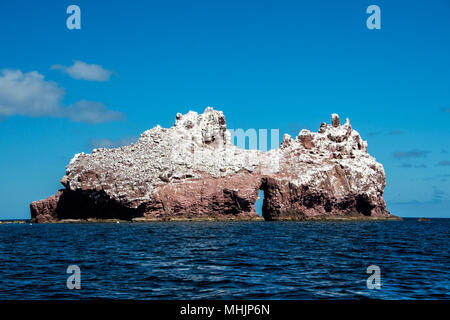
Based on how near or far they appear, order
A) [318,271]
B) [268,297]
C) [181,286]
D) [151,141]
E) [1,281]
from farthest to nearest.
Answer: [151,141] < [318,271] < [1,281] < [181,286] < [268,297]

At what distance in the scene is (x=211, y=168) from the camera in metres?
103

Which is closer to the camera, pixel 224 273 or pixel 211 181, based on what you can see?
pixel 224 273

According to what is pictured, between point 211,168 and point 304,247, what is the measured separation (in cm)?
7027

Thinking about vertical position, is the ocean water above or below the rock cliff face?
below

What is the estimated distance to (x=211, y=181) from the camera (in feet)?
331

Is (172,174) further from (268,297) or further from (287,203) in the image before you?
(268,297)

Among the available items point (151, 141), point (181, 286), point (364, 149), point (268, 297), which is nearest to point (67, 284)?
point (181, 286)

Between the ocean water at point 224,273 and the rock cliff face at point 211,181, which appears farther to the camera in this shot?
the rock cliff face at point 211,181

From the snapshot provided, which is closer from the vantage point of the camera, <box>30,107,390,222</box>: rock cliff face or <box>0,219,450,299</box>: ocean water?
<box>0,219,450,299</box>: ocean water

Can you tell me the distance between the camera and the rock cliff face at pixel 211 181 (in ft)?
322

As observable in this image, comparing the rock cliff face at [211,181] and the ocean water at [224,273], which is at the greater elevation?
the rock cliff face at [211,181]

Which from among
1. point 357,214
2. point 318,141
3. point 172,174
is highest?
point 318,141

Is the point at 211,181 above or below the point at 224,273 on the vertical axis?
above

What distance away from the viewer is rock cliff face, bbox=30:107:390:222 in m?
98.0
